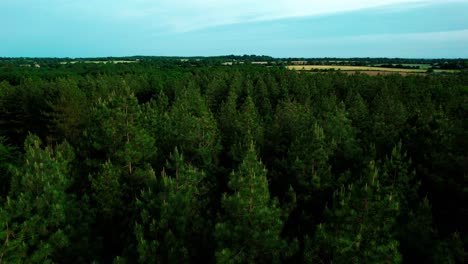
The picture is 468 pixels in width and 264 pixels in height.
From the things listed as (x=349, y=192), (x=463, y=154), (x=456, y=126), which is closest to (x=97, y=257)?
(x=349, y=192)

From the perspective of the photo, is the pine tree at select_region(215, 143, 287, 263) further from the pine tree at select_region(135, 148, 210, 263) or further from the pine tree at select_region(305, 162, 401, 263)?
the pine tree at select_region(135, 148, 210, 263)

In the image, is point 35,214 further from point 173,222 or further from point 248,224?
point 248,224

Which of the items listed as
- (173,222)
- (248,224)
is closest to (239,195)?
(248,224)

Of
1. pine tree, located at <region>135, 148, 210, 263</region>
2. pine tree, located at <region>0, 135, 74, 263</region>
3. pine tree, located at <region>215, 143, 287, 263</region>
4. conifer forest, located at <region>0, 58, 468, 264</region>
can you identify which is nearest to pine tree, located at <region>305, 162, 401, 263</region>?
conifer forest, located at <region>0, 58, 468, 264</region>

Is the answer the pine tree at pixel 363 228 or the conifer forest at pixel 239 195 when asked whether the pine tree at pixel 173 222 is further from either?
the pine tree at pixel 363 228

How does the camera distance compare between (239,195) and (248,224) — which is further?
(248,224)

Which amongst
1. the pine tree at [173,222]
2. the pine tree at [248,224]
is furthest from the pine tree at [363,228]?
the pine tree at [173,222]

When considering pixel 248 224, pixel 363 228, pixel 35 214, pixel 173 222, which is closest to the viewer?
pixel 363 228

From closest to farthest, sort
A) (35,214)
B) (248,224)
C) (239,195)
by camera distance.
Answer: (239,195) < (248,224) < (35,214)

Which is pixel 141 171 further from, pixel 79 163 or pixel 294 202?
pixel 294 202

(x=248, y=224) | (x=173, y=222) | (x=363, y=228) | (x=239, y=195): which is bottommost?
(x=173, y=222)

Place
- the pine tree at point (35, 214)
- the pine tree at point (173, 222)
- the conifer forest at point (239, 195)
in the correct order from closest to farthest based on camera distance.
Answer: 1. the pine tree at point (35, 214)
2. the conifer forest at point (239, 195)
3. the pine tree at point (173, 222)
